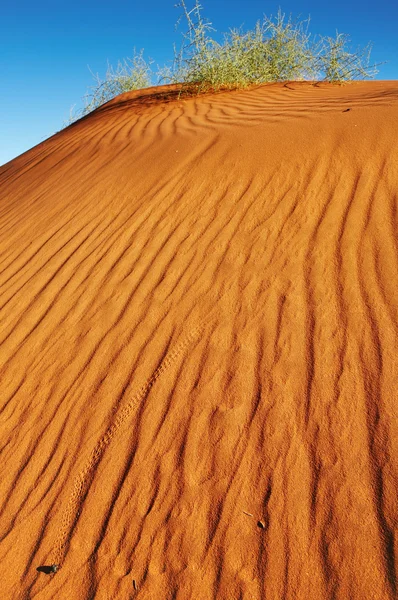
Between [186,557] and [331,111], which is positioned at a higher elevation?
[331,111]

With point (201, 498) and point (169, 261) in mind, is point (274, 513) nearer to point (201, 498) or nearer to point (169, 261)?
point (201, 498)

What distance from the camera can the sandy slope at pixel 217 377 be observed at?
2.01 metres

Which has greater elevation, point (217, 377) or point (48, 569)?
point (217, 377)

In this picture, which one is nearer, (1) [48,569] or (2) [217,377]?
(1) [48,569]

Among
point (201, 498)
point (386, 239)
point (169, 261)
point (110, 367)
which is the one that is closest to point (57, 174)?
point (169, 261)

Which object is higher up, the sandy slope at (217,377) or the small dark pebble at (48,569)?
the sandy slope at (217,377)

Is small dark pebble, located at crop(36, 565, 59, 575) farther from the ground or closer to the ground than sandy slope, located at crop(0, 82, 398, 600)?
closer to the ground

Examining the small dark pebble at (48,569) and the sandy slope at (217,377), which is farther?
the small dark pebble at (48,569)

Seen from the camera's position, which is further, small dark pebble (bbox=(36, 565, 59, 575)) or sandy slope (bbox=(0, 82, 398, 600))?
small dark pebble (bbox=(36, 565, 59, 575))

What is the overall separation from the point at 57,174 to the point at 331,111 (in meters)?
3.46

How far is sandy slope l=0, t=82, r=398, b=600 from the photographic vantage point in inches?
79.0

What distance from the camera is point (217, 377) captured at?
271cm

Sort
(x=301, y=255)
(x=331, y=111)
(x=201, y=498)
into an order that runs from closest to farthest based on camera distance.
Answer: (x=201, y=498)
(x=301, y=255)
(x=331, y=111)

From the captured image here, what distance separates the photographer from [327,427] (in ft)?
7.49
